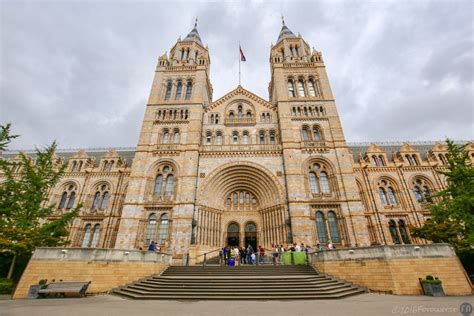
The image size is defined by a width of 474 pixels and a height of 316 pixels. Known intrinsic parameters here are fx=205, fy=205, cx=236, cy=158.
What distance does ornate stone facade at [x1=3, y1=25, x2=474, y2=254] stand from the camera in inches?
749

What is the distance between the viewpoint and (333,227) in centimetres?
1892

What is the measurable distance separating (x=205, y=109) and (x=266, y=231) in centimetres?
1593

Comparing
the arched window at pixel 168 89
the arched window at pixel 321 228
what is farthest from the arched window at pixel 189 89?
the arched window at pixel 321 228

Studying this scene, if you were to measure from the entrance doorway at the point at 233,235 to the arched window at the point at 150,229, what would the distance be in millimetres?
7313

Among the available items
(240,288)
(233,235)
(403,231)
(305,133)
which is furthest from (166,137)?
(403,231)

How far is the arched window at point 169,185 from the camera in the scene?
821 inches

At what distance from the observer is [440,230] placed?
52.7ft

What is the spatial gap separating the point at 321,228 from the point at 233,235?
864cm

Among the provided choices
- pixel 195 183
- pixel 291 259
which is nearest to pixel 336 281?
pixel 291 259

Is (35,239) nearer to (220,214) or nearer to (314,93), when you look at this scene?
(220,214)

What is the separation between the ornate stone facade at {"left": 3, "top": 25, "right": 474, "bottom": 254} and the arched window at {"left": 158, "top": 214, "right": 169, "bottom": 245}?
3.5 inches

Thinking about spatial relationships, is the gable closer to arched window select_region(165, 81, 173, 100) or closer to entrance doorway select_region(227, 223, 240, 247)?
arched window select_region(165, 81, 173, 100)

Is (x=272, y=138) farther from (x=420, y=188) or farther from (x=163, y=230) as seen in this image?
(x=420, y=188)

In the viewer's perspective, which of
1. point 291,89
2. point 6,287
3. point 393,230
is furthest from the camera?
point 291,89
